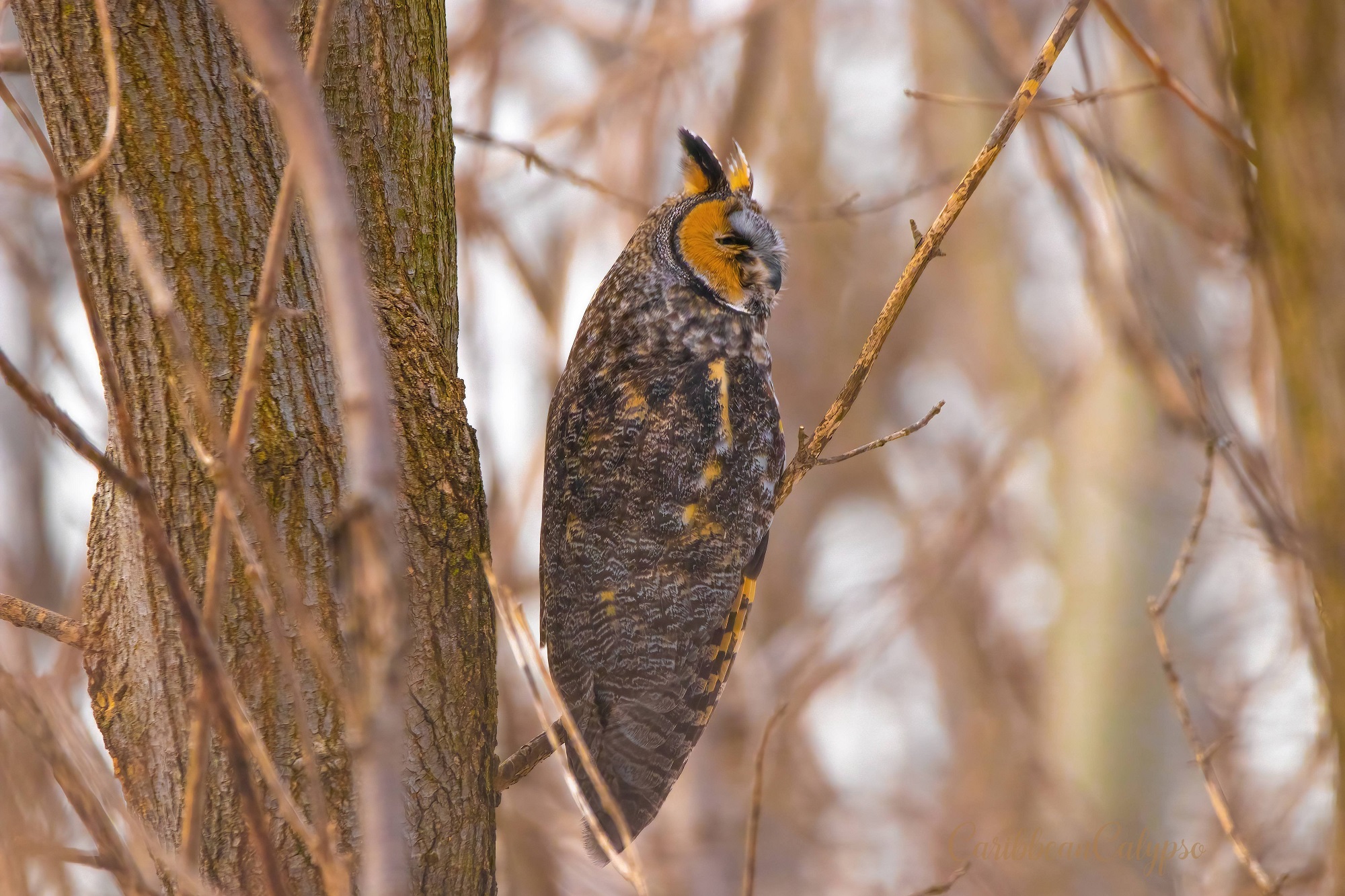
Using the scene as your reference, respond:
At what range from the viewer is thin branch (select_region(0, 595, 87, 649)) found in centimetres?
179

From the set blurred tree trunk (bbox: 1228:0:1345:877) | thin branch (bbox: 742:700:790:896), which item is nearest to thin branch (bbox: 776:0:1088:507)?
blurred tree trunk (bbox: 1228:0:1345:877)

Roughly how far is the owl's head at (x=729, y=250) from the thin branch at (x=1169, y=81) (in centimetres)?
113

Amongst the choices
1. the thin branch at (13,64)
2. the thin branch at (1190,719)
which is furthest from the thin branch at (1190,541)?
the thin branch at (13,64)

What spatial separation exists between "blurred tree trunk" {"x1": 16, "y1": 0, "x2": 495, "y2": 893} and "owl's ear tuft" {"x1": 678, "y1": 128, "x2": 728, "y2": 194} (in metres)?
1.95

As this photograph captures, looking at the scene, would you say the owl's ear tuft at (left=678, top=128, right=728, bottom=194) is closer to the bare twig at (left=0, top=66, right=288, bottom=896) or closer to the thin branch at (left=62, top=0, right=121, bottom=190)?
the thin branch at (left=62, top=0, right=121, bottom=190)

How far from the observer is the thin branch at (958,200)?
216 cm

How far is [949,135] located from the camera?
895 cm

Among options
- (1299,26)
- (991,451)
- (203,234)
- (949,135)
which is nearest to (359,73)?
(203,234)

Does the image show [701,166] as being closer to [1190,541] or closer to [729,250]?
[729,250]

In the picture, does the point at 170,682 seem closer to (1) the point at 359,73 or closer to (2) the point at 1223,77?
(1) the point at 359,73

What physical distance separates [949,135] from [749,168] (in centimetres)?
569

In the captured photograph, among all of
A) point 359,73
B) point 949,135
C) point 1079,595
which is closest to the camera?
point 359,73

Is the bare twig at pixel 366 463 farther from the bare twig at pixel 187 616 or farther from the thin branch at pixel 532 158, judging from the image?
the thin branch at pixel 532 158

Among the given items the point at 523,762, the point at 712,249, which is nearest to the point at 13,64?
the point at 523,762
